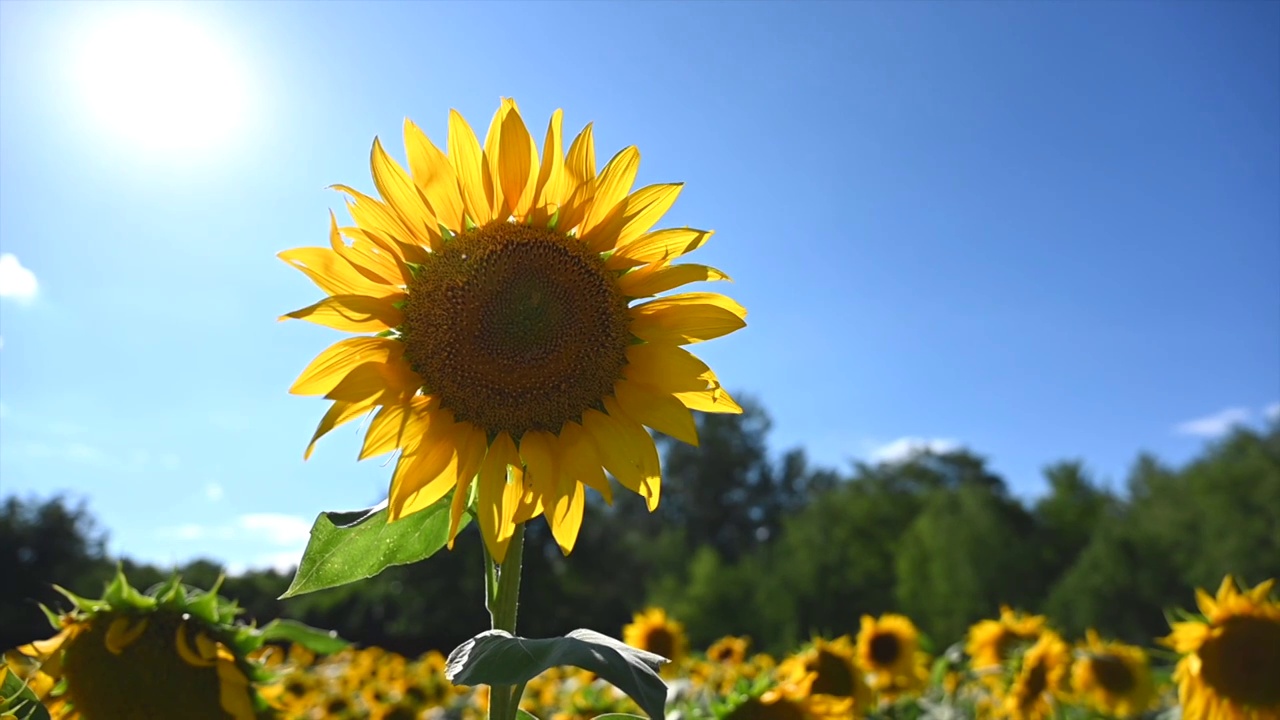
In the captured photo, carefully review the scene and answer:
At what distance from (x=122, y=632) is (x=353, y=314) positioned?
2.61 feet

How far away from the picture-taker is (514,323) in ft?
5.79

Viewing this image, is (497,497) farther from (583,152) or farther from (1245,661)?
(1245,661)

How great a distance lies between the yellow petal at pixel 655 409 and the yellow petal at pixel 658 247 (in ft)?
0.82

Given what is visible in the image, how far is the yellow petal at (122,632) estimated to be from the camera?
5.39 ft

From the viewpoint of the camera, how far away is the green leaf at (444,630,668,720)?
1.12 metres

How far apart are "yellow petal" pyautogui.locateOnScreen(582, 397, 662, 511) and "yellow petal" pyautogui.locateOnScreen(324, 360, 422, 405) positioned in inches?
14.2

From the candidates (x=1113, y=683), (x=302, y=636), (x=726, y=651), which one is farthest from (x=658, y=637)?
(x=302, y=636)

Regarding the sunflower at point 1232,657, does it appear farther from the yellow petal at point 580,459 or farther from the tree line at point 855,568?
the tree line at point 855,568

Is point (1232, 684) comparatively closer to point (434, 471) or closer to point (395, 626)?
point (434, 471)

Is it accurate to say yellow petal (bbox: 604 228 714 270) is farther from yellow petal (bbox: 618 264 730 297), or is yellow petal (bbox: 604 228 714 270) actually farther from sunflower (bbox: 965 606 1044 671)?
sunflower (bbox: 965 606 1044 671)

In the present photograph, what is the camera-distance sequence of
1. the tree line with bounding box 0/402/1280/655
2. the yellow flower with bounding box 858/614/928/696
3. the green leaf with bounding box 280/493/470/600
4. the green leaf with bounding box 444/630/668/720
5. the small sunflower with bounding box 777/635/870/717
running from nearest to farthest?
the green leaf with bounding box 444/630/668/720
the green leaf with bounding box 280/493/470/600
the small sunflower with bounding box 777/635/870/717
the yellow flower with bounding box 858/614/928/696
the tree line with bounding box 0/402/1280/655

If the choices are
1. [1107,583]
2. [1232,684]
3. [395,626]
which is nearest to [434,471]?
[1232,684]

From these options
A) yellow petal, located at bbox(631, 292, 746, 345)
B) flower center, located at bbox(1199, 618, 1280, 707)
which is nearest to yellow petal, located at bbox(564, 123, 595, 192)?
yellow petal, located at bbox(631, 292, 746, 345)

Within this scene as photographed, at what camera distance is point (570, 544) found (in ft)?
5.43
